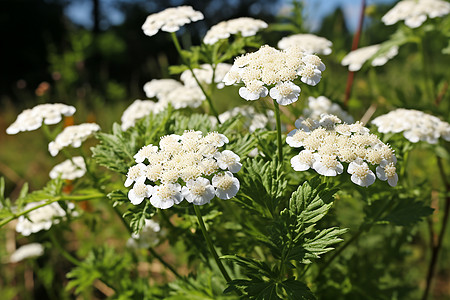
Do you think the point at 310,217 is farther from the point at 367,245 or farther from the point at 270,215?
the point at 367,245

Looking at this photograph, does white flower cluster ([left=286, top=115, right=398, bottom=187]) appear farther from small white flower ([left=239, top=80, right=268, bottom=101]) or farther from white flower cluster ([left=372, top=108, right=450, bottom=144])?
white flower cluster ([left=372, top=108, right=450, bottom=144])

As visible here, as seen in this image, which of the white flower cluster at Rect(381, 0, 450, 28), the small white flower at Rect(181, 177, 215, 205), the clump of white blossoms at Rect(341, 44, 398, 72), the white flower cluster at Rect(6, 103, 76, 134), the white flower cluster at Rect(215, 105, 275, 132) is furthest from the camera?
the clump of white blossoms at Rect(341, 44, 398, 72)

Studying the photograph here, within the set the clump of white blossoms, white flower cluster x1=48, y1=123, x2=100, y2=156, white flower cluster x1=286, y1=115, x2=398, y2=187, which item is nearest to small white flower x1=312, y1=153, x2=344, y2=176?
white flower cluster x1=286, y1=115, x2=398, y2=187

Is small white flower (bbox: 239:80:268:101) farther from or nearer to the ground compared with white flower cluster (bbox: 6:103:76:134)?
farther from the ground

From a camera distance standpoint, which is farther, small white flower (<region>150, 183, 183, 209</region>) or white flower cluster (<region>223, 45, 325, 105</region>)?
white flower cluster (<region>223, 45, 325, 105</region>)

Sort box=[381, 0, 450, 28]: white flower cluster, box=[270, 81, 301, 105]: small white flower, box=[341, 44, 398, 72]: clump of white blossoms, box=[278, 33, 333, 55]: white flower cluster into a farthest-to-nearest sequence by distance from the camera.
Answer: box=[341, 44, 398, 72]: clump of white blossoms < box=[381, 0, 450, 28]: white flower cluster < box=[278, 33, 333, 55]: white flower cluster < box=[270, 81, 301, 105]: small white flower

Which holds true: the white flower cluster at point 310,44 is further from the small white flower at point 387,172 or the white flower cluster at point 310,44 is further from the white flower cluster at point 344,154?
the small white flower at point 387,172

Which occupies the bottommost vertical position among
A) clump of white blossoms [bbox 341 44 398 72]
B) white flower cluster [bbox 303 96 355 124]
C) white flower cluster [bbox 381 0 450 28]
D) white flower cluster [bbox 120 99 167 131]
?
white flower cluster [bbox 303 96 355 124]

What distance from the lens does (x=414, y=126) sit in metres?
1.59

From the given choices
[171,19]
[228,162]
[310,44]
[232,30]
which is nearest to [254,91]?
[228,162]

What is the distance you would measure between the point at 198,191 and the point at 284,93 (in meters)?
0.41

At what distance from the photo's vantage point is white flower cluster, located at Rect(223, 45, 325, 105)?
1.22 metres

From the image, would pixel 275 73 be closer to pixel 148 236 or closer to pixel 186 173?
pixel 186 173

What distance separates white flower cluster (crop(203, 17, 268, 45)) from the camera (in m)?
1.75
